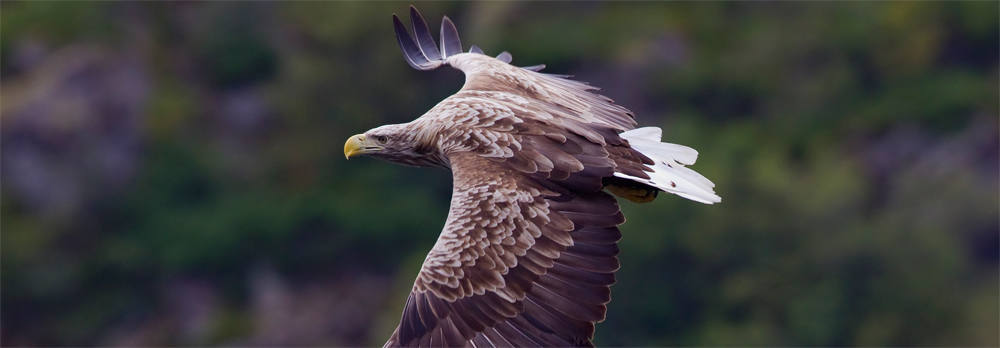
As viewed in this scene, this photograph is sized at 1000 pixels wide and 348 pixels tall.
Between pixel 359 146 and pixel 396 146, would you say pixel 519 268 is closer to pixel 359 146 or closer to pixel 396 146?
pixel 396 146

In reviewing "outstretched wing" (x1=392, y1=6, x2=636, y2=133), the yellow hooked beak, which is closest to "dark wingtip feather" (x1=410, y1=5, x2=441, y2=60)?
"outstretched wing" (x1=392, y1=6, x2=636, y2=133)

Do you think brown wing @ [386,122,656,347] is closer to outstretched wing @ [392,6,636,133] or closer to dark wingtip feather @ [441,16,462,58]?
outstretched wing @ [392,6,636,133]

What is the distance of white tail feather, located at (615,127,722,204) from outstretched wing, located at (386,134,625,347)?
0.44 meters

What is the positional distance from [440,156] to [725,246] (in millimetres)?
31432

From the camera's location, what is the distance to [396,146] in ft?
33.8

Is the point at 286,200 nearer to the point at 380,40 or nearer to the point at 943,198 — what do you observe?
the point at 380,40

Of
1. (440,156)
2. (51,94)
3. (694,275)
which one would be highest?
(51,94)

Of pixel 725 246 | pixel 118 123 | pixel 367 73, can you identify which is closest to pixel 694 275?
pixel 725 246

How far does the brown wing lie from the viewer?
8.73 m

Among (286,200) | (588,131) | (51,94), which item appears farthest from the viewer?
→ (286,200)

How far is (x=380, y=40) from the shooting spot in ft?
142

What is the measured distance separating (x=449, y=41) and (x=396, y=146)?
7.84ft

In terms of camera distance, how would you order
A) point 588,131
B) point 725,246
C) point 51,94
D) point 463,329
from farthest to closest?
point 725,246 → point 51,94 → point 588,131 → point 463,329

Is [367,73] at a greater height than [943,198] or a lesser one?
greater
